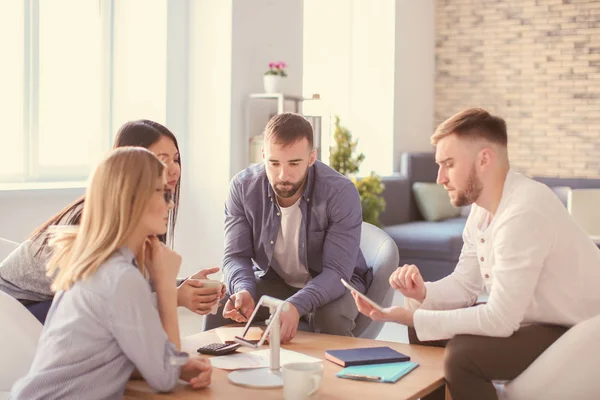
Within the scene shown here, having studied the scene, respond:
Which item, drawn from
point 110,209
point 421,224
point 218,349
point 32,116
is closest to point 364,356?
point 218,349

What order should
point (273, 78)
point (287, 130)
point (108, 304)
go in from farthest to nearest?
point (273, 78)
point (287, 130)
point (108, 304)

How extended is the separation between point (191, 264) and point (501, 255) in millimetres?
3869

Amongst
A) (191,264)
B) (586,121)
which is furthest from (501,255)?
(586,121)

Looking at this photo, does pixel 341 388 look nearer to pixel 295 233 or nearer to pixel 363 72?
pixel 295 233

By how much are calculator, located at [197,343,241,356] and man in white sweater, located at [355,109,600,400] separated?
1.38 feet

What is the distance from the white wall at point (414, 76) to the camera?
849cm

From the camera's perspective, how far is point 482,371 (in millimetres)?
2152

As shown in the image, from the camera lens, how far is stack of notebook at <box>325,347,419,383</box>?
7.07ft

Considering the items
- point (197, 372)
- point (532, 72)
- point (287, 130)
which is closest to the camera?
point (197, 372)

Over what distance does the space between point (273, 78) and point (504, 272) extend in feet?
12.8

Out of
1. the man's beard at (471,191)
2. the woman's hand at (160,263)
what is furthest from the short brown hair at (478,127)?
the woman's hand at (160,263)

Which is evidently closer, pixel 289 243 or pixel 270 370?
pixel 270 370

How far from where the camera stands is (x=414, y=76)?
348 inches

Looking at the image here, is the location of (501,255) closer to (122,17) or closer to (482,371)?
(482,371)
